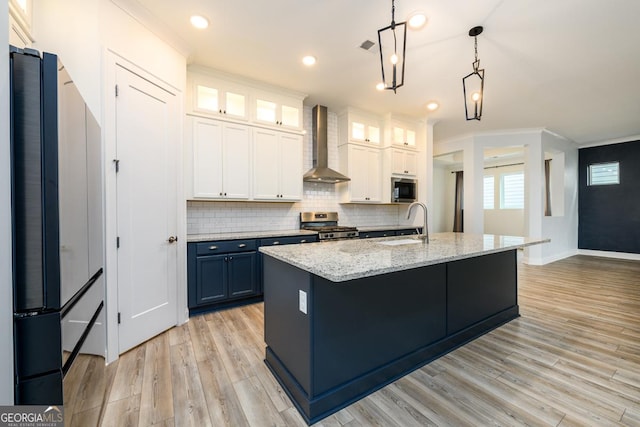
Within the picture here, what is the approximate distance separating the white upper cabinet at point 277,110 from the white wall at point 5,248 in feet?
9.52

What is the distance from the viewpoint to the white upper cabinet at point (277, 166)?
11.8 ft

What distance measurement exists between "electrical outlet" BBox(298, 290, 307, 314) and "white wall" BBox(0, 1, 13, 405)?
116cm

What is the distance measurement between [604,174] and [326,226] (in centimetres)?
744

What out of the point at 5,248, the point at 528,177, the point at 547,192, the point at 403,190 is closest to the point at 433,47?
the point at 403,190

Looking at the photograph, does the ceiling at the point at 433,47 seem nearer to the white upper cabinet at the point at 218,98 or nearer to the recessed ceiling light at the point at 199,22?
the recessed ceiling light at the point at 199,22

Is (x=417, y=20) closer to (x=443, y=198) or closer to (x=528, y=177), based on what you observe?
(x=528, y=177)

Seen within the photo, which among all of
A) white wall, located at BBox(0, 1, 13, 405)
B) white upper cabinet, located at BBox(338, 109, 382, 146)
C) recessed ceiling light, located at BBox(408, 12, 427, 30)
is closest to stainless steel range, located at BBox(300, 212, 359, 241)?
white upper cabinet, located at BBox(338, 109, 382, 146)

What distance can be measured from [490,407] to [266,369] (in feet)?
4.93

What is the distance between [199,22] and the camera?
7.98 feet

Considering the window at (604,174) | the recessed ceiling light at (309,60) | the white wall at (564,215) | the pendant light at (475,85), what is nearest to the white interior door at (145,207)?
the recessed ceiling light at (309,60)

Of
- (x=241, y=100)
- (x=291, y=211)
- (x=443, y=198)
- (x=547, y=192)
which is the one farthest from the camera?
(x=443, y=198)

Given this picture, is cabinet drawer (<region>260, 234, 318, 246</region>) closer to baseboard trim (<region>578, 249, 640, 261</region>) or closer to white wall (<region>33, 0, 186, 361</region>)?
white wall (<region>33, 0, 186, 361</region>)

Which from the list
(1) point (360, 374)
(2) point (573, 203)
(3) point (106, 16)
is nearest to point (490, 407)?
(1) point (360, 374)

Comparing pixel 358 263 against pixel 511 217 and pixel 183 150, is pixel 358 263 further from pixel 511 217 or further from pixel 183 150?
pixel 511 217
